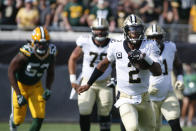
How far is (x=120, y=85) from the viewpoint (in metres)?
6.40

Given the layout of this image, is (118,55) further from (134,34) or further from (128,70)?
(134,34)

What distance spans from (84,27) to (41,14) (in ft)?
3.77

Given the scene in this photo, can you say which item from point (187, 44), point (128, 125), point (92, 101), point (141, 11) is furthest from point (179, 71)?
point (141, 11)

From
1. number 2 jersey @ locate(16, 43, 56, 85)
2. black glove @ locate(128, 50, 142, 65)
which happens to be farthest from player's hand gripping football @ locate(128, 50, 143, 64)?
number 2 jersey @ locate(16, 43, 56, 85)

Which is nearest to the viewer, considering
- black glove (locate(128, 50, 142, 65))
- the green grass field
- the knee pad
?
black glove (locate(128, 50, 142, 65))

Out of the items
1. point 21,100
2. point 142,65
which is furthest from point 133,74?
point 21,100

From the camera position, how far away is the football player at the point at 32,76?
757cm

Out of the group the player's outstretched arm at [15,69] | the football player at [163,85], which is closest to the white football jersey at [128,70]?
the football player at [163,85]

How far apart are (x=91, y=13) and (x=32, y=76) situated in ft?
16.2

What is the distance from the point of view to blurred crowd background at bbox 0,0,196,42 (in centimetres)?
1239

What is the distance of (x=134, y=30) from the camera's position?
6211 millimetres

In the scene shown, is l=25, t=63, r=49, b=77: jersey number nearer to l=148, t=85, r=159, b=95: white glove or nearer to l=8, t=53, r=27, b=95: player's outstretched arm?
l=8, t=53, r=27, b=95: player's outstretched arm

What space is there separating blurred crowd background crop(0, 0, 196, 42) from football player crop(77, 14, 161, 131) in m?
5.83

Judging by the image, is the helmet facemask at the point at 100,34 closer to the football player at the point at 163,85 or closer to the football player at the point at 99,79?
the football player at the point at 99,79
